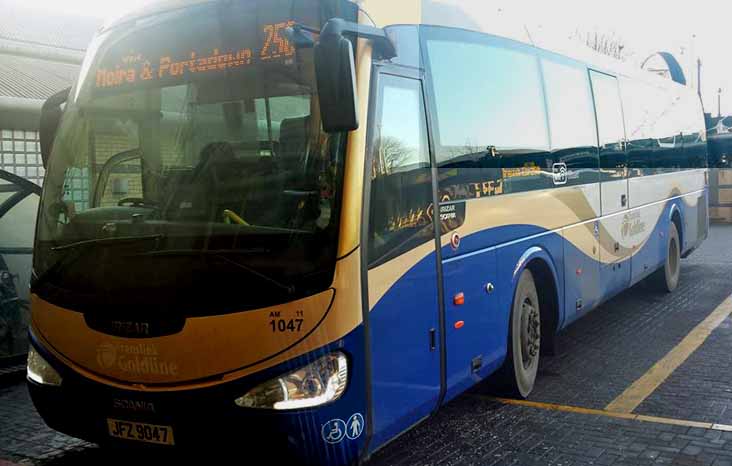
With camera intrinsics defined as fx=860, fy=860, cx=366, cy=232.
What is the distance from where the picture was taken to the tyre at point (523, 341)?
21.3 feet

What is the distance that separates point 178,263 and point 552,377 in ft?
13.6

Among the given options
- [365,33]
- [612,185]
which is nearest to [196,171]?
[365,33]

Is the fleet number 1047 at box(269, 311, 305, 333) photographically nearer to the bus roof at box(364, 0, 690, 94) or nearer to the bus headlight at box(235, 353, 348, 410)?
the bus headlight at box(235, 353, 348, 410)

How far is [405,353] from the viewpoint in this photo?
4734 millimetres

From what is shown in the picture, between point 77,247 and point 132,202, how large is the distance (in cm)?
39

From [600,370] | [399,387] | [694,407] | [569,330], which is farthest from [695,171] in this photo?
[399,387]

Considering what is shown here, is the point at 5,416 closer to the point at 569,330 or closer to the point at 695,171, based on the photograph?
the point at 569,330

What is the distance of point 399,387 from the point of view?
184 inches

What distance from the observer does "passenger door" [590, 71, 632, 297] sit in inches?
337

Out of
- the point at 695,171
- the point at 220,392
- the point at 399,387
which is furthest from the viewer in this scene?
the point at 695,171

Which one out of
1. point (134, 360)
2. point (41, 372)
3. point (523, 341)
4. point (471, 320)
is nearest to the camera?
point (134, 360)

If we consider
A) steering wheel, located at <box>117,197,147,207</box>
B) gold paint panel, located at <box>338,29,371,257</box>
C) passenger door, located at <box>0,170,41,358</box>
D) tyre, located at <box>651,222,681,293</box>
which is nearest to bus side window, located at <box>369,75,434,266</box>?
gold paint panel, located at <box>338,29,371,257</box>

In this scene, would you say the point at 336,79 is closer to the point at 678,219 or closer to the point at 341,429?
the point at 341,429

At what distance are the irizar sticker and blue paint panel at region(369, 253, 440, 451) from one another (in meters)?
0.16
